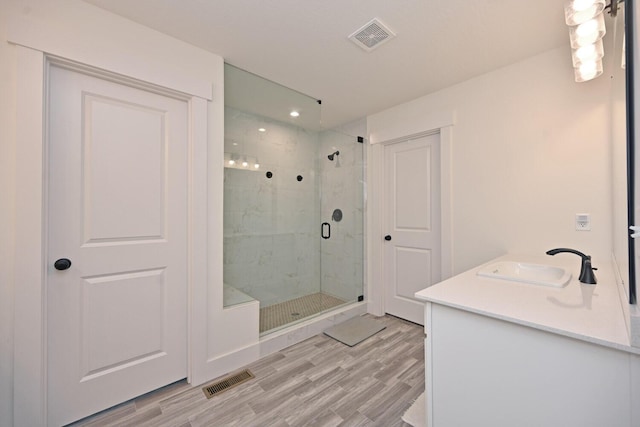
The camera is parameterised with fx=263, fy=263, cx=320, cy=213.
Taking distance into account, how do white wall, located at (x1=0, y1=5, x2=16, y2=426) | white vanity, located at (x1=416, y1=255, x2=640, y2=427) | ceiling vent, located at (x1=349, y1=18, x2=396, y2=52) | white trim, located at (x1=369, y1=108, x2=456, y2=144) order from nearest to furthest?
white vanity, located at (x1=416, y1=255, x2=640, y2=427), white wall, located at (x1=0, y1=5, x2=16, y2=426), ceiling vent, located at (x1=349, y1=18, x2=396, y2=52), white trim, located at (x1=369, y1=108, x2=456, y2=144)

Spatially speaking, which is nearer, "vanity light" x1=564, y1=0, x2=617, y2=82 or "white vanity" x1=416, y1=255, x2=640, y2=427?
"white vanity" x1=416, y1=255, x2=640, y2=427

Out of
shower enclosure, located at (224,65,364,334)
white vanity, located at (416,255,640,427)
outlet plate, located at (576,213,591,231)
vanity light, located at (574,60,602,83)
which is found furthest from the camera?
shower enclosure, located at (224,65,364,334)

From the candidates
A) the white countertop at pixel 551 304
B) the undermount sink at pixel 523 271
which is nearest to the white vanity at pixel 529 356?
the white countertop at pixel 551 304

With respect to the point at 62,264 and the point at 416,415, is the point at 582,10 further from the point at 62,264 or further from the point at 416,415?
the point at 62,264

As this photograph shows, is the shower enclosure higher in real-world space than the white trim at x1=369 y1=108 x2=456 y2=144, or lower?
lower

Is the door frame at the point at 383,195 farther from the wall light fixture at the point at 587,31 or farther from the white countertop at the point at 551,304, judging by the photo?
the white countertop at the point at 551,304

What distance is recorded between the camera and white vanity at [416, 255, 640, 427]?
2.56ft

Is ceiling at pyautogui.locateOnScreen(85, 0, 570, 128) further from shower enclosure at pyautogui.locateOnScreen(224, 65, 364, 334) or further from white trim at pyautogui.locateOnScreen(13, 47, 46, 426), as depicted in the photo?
white trim at pyautogui.locateOnScreen(13, 47, 46, 426)

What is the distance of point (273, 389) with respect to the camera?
176 centimetres

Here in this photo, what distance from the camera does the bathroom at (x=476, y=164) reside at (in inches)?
52.0

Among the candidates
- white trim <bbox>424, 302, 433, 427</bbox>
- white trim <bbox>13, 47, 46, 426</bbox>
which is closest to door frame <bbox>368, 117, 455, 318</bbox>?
white trim <bbox>424, 302, 433, 427</bbox>

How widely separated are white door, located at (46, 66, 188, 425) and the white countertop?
1668mm

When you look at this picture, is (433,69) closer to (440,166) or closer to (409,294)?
(440,166)

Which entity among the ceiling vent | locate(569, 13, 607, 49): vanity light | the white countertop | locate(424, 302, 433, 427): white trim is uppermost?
the ceiling vent
